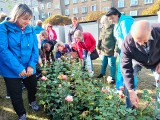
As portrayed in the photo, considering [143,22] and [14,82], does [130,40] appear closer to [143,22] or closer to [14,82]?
[143,22]

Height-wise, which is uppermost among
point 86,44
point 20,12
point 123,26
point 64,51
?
point 20,12

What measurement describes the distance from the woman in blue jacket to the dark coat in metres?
1.27

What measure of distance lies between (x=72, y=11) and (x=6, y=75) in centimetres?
3957

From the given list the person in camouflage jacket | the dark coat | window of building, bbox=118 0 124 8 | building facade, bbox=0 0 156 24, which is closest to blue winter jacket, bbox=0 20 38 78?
the dark coat

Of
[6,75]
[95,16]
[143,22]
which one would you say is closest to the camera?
[143,22]

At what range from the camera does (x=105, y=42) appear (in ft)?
15.9

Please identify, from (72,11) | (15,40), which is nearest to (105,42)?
(15,40)

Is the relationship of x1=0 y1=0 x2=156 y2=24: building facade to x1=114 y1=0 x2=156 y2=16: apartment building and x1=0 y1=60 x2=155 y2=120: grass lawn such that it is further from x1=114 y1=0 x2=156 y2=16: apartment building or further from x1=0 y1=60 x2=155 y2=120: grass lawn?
x1=0 y1=60 x2=155 y2=120: grass lawn

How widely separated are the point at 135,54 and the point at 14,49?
154 centimetres

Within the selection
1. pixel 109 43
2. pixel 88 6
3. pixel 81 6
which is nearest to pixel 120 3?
pixel 88 6

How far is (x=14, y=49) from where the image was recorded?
2.72 meters

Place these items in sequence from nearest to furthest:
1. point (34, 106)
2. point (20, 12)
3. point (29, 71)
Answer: point (20, 12) < point (29, 71) < point (34, 106)

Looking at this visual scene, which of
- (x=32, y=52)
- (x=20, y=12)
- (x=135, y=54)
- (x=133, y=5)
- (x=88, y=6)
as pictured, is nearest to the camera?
(x=135, y=54)

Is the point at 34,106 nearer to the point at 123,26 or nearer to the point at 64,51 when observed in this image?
the point at 64,51
